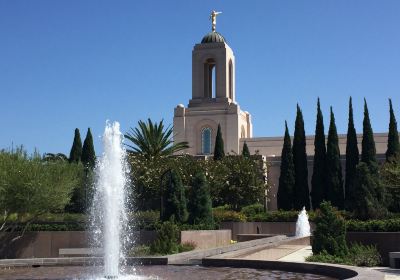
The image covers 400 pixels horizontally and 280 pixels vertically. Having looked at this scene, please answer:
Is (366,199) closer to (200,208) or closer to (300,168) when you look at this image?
(200,208)

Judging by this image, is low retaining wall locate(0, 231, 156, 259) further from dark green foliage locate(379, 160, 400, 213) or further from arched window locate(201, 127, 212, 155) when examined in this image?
arched window locate(201, 127, 212, 155)

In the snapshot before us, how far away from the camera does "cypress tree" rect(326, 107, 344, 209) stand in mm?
35531

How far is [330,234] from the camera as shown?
1486 centimetres

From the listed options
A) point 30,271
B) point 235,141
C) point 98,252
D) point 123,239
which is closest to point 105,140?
point 30,271

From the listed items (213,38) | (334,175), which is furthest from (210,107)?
(334,175)

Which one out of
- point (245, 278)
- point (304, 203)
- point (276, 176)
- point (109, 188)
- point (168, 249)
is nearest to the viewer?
point (245, 278)

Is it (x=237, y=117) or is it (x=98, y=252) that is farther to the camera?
(x=237, y=117)

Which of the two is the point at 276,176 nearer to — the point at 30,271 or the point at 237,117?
the point at 237,117

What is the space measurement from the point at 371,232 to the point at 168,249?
626 cm

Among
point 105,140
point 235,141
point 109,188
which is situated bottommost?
point 109,188

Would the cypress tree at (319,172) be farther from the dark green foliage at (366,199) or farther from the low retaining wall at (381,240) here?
the low retaining wall at (381,240)

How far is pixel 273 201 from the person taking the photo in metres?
42.7

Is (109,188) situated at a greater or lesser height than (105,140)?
lesser

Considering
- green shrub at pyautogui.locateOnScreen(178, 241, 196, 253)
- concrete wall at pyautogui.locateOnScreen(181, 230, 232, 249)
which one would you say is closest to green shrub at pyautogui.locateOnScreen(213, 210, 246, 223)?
concrete wall at pyautogui.locateOnScreen(181, 230, 232, 249)
